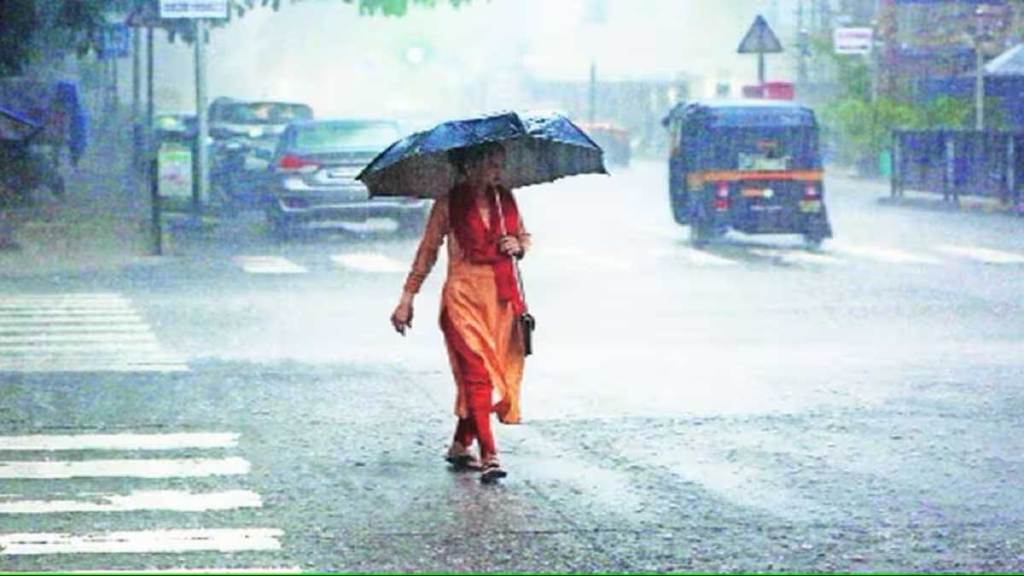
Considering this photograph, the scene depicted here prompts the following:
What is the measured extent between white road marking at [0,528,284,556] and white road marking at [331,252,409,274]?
15.3 metres

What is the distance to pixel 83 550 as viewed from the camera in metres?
8.91

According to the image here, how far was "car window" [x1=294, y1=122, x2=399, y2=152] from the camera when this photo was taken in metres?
31.0

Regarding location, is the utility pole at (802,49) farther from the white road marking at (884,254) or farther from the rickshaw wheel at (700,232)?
the white road marking at (884,254)

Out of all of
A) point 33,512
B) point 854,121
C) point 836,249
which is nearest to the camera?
point 33,512

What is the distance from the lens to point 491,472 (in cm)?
1072

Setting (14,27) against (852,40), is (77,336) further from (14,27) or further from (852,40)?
(852,40)

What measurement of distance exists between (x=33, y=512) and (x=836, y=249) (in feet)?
65.6

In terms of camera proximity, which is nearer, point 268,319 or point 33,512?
point 33,512

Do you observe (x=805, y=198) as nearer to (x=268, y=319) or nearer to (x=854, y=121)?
(x=268, y=319)

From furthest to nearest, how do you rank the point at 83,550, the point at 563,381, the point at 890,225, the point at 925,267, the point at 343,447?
1. the point at 890,225
2. the point at 925,267
3. the point at 563,381
4. the point at 343,447
5. the point at 83,550

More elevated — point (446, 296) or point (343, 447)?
point (446, 296)

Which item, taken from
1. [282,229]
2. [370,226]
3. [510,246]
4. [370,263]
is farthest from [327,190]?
[510,246]

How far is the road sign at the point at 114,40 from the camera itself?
4053cm

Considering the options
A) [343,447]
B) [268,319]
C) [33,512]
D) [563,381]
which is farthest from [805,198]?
[33,512]
